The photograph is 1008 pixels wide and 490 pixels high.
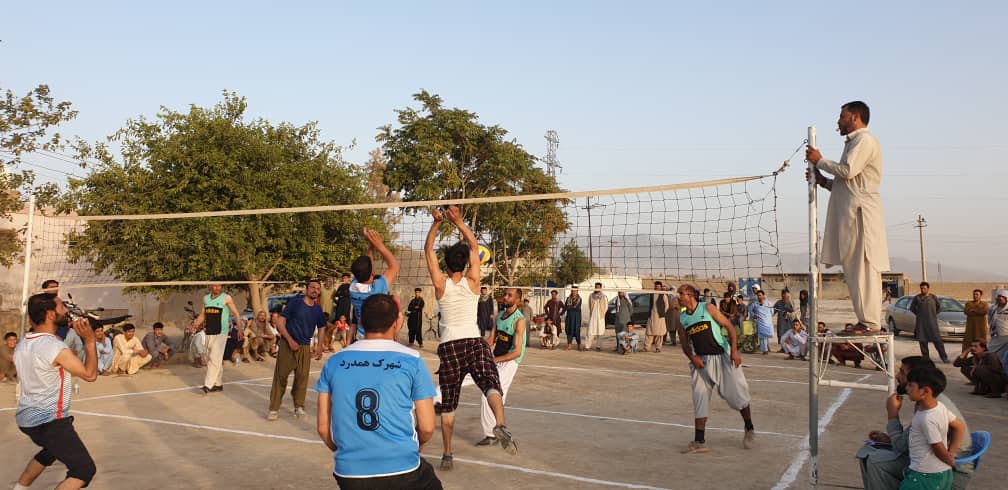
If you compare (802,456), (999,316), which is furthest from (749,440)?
(999,316)

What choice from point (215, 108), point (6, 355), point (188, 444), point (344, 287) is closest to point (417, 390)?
point (188, 444)

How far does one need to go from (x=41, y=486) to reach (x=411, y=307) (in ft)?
48.7

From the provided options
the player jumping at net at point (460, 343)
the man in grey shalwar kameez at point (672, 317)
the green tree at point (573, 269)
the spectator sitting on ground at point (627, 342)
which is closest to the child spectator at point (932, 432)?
the player jumping at net at point (460, 343)

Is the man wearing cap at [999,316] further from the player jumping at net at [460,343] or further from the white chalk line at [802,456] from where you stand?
the player jumping at net at [460,343]

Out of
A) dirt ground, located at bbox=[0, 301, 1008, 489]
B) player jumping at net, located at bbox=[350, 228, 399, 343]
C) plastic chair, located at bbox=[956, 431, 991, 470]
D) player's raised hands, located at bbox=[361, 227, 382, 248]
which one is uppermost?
player's raised hands, located at bbox=[361, 227, 382, 248]

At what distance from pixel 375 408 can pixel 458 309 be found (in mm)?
3743

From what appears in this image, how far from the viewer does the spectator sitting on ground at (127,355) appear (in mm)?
15117

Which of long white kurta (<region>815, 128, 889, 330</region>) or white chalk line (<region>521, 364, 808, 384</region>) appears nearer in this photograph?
long white kurta (<region>815, 128, 889, 330</region>)

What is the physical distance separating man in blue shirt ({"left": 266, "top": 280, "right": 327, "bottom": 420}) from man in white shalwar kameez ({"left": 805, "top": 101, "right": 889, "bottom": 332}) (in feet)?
21.2

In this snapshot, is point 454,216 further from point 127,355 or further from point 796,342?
point 796,342

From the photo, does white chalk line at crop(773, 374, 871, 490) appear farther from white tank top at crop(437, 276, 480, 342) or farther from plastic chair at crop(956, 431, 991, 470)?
white tank top at crop(437, 276, 480, 342)

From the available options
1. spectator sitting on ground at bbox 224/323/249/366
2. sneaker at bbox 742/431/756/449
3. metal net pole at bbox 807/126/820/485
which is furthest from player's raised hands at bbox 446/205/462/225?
spectator sitting on ground at bbox 224/323/249/366

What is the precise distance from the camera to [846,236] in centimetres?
589

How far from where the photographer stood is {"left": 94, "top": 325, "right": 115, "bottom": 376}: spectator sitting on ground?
14.5 metres
